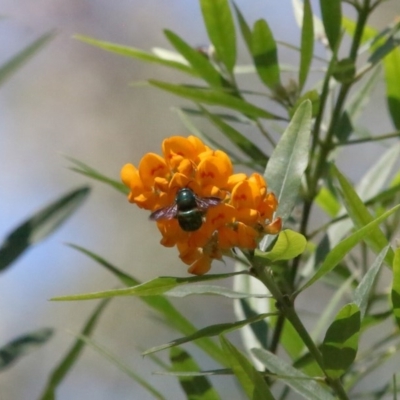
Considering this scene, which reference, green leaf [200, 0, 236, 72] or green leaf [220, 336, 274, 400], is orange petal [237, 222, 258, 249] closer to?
green leaf [220, 336, 274, 400]

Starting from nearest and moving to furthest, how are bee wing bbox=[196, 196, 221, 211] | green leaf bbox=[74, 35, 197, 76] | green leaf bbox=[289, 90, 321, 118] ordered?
bee wing bbox=[196, 196, 221, 211] < green leaf bbox=[289, 90, 321, 118] < green leaf bbox=[74, 35, 197, 76]

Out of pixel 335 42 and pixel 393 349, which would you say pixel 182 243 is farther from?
pixel 393 349

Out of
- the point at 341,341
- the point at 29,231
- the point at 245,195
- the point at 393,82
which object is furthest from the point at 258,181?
the point at 29,231

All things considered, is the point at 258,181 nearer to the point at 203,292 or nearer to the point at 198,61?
the point at 203,292

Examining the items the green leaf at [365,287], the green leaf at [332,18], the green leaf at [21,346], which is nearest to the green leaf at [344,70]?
the green leaf at [332,18]

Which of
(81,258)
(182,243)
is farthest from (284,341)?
(81,258)

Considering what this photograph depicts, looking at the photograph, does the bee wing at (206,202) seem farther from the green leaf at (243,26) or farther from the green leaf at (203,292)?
the green leaf at (243,26)

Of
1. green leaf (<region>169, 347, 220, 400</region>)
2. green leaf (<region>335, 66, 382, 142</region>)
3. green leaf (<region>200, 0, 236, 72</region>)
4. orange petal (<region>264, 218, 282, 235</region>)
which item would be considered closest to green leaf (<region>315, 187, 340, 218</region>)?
green leaf (<region>335, 66, 382, 142</region>)
